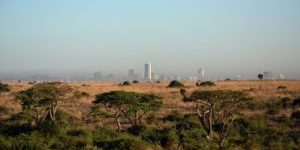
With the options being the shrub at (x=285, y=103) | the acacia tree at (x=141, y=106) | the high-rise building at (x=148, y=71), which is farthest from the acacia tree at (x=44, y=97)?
the high-rise building at (x=148, y=71)

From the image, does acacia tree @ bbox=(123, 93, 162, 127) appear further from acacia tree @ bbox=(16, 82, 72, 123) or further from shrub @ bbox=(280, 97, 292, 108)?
shrub @ bbox=(280, 97, 292, 108)

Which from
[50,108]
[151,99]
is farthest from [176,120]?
[50,108]

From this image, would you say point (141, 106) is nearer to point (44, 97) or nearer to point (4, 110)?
point (44, 97)

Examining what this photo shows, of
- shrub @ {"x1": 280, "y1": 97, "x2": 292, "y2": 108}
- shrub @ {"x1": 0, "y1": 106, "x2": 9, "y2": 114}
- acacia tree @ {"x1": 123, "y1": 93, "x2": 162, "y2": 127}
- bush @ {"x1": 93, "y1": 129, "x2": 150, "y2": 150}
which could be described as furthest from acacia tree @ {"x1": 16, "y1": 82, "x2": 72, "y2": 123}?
shrub @ {"x1": 280, "y1": 97, "x2": 292, "y2": 108}

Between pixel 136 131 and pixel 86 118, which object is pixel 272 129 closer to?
pixel 136 131

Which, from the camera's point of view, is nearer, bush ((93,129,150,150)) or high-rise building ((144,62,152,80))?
bush ((93,129,150,150))

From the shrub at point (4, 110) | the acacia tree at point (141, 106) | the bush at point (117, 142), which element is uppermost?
the acacia tree at point (141, 106)

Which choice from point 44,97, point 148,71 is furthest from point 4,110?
point 148,71

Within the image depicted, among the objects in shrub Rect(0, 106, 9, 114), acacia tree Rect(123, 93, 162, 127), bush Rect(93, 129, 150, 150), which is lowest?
bush Rect(93, 129, 150, 150)

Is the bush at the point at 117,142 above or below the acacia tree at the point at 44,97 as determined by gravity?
below

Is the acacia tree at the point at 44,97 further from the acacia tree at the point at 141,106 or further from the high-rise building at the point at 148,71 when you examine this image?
the high-rise building at the point at 148,71

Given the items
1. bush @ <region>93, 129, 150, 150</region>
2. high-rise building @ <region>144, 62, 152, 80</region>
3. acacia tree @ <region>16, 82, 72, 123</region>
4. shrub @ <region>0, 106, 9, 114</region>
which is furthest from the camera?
high-rise building @ <region>144, 62, 152, 80</region>

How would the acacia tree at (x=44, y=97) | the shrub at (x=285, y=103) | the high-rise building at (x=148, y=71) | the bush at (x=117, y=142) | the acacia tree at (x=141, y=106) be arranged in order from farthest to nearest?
the high-rise building at (x=148, y=71)
the shrub at (x=285, y=103)
the acacia tree at (x=44, y=97)
the acacia tree at (x=141, y=106)
the bush at (x=117, y=142)

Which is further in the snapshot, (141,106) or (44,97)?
(44,97)
